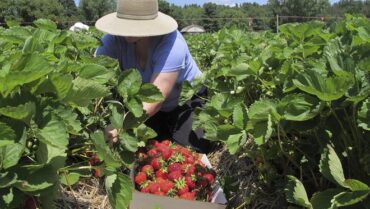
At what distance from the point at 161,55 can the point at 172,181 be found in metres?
0.97

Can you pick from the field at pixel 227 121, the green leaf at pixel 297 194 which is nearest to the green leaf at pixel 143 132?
the field at pixel 227 121

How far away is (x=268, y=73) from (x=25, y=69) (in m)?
1.33

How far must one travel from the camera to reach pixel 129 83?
1850 millimetres

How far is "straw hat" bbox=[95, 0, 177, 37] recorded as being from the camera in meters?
2.78

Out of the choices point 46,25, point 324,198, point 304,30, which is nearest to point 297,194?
point 324,198

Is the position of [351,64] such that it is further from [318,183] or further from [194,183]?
[194,183]

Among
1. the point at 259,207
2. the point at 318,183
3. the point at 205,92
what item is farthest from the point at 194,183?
the point at 205,92

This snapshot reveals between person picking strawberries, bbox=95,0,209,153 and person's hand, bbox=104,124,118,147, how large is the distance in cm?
60

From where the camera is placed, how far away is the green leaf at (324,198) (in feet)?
5.18

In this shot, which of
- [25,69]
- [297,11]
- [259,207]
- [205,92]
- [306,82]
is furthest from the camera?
[297,11]

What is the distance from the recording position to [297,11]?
65.0 metres

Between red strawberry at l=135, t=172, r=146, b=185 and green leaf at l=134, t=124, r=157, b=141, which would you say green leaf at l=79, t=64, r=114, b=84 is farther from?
red strawberry at l=135, t=172, r=146, b=185

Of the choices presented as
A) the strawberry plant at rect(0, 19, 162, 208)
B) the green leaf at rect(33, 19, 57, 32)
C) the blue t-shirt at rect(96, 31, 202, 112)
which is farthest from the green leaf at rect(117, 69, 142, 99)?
the blue t-shirt at rect(96, 31, 202, 112)

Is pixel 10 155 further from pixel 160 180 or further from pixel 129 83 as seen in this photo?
pixel 160 180
